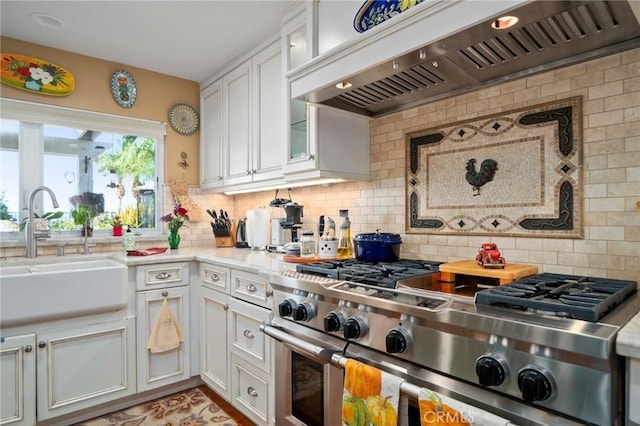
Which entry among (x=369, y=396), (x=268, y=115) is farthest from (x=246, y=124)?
(x=369, y=396)

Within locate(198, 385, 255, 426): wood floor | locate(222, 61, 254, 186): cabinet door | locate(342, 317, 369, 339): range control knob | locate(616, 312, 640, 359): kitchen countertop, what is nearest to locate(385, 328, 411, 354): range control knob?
locate(342, 317, 369, 339): range control knob

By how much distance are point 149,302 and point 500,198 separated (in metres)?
2.15

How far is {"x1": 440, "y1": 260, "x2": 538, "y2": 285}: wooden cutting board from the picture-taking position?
1227 mm

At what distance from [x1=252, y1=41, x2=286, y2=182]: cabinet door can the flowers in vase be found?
0.84m

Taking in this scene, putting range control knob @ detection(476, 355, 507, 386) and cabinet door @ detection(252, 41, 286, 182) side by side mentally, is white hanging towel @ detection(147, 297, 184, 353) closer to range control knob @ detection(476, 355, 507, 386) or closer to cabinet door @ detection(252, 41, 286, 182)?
cabinet door @ detection(252, 41, 286, 182)

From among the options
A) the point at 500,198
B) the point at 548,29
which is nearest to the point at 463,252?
the point at 500,198

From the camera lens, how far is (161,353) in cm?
238

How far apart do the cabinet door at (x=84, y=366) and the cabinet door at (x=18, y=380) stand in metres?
0.04

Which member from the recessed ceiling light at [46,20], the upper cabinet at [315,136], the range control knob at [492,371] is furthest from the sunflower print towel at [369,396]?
the recessed ceiling light at [46,20]

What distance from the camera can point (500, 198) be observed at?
154 cm

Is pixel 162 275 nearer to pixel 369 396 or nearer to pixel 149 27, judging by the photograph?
pixel 149 27

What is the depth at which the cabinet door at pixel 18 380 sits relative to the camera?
188 centimetres

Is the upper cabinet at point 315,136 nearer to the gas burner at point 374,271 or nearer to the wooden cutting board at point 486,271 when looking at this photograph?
the gas burner at point 374,271

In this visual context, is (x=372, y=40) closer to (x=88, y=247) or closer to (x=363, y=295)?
(x=363, y=295)
